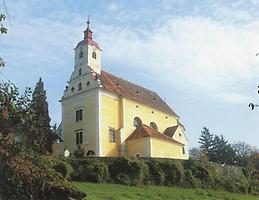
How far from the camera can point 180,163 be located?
4366 cm

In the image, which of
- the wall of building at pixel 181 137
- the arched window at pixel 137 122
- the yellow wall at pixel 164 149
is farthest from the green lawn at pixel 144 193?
the wall of building at pixel 181 137

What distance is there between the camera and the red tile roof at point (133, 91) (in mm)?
56156

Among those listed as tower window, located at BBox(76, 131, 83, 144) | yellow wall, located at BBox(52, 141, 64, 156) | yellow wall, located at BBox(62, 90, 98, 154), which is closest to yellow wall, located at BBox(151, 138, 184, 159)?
yellow wall, located at BBox(62, 90, 98, 154)

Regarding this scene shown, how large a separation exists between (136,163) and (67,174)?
6.53 m

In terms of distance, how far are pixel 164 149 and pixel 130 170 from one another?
14.1 metres

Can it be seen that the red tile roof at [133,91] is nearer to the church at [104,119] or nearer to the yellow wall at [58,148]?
the church at [104,119]

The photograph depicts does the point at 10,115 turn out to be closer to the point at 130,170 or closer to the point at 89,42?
the point at 130,170

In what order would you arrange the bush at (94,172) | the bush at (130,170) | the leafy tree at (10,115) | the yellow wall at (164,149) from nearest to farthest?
the leafy tree at (10,115), the bush at (94,172), the bush at (130,170), the yellow wall at (164,149)

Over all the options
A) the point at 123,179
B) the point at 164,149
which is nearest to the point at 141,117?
the point at 164,149

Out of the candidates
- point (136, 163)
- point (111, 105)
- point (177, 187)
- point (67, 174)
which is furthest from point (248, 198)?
point (111, 105)

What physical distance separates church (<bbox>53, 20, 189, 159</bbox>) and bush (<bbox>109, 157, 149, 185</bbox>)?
35.9 ft

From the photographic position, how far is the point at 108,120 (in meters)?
53.7

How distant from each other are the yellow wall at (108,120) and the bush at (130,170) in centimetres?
1121

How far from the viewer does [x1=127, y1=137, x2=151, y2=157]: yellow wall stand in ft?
170
